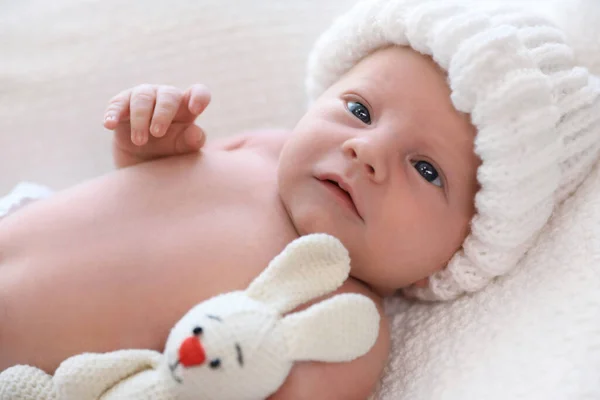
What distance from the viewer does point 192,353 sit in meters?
0.75

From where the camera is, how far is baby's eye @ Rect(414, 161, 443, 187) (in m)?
0.93

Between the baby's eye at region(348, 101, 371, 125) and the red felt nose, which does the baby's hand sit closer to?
the baby's eye at region(348, 101, 371, 125)

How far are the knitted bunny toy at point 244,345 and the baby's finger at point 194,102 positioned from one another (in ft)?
0.89

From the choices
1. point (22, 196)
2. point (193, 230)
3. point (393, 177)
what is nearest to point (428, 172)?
point (393, 177)

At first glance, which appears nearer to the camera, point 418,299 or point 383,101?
point 383,101

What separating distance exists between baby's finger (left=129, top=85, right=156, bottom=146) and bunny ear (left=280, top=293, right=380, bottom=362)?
1.17ft

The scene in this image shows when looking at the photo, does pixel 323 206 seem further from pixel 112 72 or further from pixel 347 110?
pixel 112 72

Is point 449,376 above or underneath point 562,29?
underneath

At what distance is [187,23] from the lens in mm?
1386

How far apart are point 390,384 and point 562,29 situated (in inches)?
24.4

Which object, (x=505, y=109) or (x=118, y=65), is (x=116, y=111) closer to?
(x=118, y=65)

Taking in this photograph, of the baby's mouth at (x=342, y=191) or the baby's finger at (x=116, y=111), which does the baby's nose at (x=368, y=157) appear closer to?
the baby's mouth at (x=342, y=191)

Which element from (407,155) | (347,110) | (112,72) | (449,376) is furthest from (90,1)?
(449,376)

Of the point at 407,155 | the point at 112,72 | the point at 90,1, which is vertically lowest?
the point at 407,155
